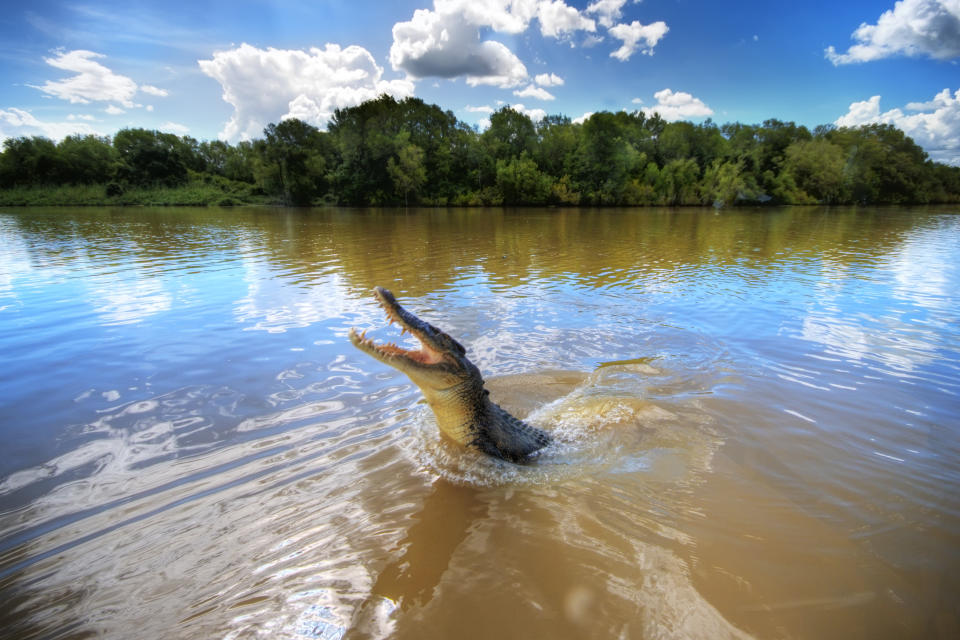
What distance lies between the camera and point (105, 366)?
557 centimetres

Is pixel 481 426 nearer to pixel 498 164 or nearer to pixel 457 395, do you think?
pixel 457 395

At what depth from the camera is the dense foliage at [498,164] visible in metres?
58.8

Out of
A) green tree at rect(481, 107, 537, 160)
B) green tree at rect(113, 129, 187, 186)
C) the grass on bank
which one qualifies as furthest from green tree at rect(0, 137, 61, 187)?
green tree at rect(481, 107, 537, 160)

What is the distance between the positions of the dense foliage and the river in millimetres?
55072

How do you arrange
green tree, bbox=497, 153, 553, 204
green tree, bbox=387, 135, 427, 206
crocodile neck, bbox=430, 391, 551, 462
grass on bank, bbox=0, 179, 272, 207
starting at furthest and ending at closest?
green tree, bbox=497, 153, 553, 204
green tree, bbox=387, 135, 427, 206
grass on bank, bbox=0, 179, 272, 207
crocodile neck, bbox=430, 391, 551, 462

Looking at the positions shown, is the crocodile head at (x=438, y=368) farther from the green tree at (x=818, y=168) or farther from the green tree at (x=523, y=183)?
the green tree at (x=818, y=168)

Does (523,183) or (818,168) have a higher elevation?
(818,168)

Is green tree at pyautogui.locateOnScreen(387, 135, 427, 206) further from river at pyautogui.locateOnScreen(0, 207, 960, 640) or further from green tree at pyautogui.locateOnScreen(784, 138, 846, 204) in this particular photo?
green tree at pyautogui.locateOnScreen(784, 138, 846, 204)

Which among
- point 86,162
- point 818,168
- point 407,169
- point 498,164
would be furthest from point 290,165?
point 818,168

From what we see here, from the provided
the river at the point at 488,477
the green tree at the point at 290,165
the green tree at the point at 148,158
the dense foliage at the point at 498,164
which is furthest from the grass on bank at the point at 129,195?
the river at the point at 488,477

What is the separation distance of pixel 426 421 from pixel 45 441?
3629 mm

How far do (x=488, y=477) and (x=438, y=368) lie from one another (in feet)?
3.54

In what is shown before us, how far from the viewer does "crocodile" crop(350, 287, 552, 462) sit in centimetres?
354

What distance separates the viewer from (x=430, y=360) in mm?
3725
